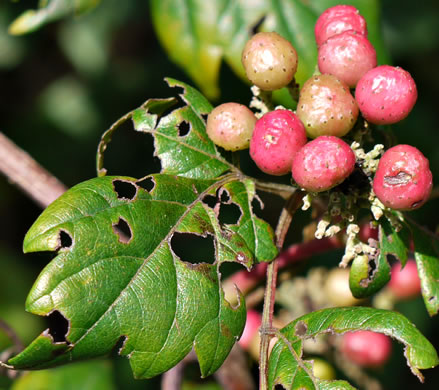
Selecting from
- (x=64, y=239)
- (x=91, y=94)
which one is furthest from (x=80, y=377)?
(x=91, y=94)

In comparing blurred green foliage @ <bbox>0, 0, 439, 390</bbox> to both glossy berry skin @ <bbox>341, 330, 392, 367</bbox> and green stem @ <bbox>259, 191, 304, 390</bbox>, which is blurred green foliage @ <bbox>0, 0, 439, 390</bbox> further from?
green stem @ <bbox>259, 191, 304, 390</bbox>

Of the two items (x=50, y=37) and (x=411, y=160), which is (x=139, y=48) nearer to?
(x=50, y=37)

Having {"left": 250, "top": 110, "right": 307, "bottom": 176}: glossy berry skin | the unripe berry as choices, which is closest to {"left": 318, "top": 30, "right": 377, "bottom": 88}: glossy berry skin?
{"left": 250, "top": 110, "right": 307, "bottom": 176}: glossy berry skin

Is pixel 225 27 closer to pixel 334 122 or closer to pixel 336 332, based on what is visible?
pixel 334 122

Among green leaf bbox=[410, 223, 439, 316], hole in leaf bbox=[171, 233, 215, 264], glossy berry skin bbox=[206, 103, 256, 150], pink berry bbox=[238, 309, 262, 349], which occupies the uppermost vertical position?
glossy berry skin bbox=[206, 103, 256, 150]

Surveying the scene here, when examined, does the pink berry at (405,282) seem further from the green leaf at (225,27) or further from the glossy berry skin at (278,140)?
the glossy berry skin at (278,140)

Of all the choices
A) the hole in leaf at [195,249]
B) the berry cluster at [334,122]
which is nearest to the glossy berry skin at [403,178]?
the berry cluster at [334,122]

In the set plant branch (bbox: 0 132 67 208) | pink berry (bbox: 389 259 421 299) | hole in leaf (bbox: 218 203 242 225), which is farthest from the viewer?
hole in leaf (bbox: 218 203 242 225)
